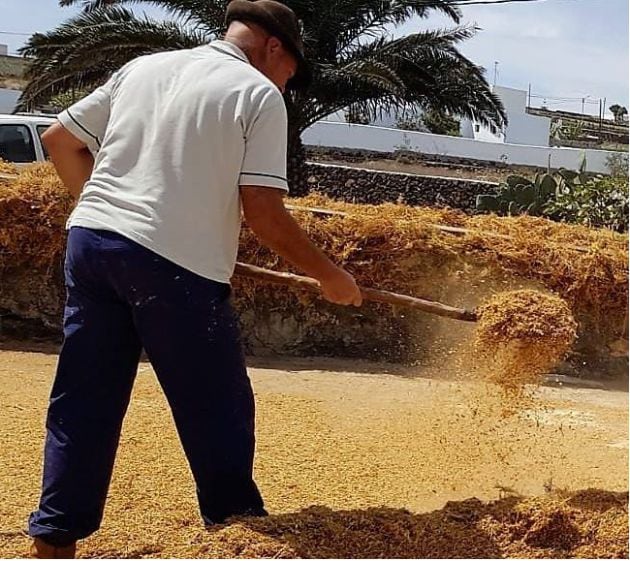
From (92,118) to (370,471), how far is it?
227cm

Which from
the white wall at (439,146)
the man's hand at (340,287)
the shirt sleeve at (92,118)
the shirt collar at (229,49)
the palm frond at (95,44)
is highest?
the palm frond at (95,44)

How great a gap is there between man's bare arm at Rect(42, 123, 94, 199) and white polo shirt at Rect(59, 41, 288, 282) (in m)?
0.35

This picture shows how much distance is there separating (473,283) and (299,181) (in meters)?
7.91

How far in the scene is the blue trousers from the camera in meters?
2.98

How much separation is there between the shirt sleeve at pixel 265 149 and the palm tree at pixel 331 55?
964cm

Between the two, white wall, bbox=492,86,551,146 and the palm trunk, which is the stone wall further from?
white wall, bbox=492,86,551,146

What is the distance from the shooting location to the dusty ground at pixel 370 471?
10.8 ft

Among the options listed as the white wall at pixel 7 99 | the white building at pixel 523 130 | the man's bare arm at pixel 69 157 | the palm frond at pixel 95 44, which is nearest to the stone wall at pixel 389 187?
the palm frond at pixel 95 44

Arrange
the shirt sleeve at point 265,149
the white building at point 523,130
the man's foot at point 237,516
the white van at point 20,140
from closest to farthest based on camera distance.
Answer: the shirt sleeve at point 265,149 < the man's foot at point 237,516 < the white van at point 20,140 < the white building at point 523,130

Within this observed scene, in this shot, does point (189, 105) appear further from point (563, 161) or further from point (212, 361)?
point (563, 161)

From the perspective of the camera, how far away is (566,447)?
527 cm

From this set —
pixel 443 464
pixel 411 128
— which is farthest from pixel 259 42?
pixel 411 128

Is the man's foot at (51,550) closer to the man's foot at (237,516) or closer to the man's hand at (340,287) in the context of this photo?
Result: the man's foot at (237,516)

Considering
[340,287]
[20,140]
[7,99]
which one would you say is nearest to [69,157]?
[340,287]
